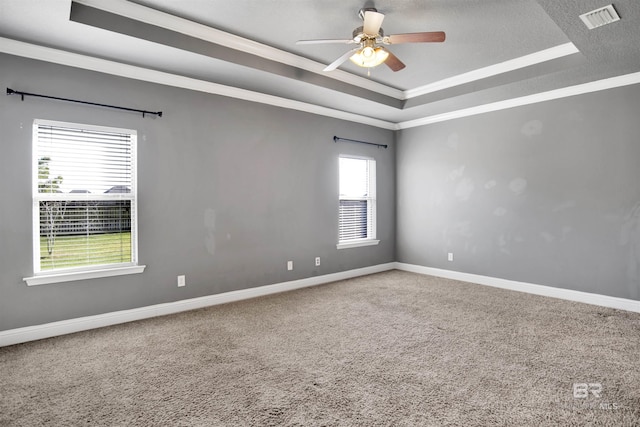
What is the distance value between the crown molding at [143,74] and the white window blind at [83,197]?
58cm

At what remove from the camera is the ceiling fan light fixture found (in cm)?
290

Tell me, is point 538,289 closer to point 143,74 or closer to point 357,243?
point 357,243

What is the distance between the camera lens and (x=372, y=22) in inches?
105

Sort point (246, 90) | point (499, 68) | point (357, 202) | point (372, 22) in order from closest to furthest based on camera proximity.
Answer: point (372, 22) < point (499, 68) < point (246, 90) < point (357, 202)

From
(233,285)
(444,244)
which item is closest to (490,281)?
(444,244)

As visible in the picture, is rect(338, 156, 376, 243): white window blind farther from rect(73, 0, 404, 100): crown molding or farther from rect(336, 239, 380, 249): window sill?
rect(73, 0, 404, 100): crown molding

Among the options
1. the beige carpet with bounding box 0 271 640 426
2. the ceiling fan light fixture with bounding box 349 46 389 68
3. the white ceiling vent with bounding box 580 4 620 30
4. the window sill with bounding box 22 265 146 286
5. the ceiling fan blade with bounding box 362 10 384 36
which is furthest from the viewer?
the window sill with bounding box 22 265 146 286

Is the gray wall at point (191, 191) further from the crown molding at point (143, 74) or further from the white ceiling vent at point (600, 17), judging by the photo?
the white ceiling vent at point (600, 17)

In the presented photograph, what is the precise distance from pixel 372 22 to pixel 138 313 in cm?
356

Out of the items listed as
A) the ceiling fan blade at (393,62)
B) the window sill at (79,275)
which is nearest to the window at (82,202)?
the window sill at (79,275)

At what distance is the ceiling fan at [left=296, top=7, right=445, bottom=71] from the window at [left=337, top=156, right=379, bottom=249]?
2469mm

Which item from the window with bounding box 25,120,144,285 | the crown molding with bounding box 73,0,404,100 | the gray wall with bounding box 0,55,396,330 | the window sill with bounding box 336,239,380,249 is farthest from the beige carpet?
the crown molding with bounding box 73,0,404,100

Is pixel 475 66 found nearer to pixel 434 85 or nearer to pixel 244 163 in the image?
pixel 434 85

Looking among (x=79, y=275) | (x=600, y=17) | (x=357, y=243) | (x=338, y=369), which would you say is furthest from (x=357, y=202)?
(x=79, y=275)
